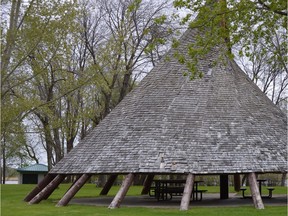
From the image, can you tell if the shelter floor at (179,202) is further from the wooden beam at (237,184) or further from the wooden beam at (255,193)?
the wooden beam at (237,184)

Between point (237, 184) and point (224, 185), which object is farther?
point (237, 184)

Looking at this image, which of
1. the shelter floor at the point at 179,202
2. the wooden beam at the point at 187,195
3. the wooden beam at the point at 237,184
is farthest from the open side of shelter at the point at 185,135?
the wooden beam at the point at 237,184

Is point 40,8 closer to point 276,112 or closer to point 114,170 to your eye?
point 114,170

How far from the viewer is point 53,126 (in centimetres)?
3022

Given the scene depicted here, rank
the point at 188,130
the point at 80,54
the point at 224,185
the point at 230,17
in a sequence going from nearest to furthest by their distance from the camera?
the point at 230,17 < the point at 188,130 < the point at 224,185 < the point at 80,54

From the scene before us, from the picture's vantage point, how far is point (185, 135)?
56.3ft

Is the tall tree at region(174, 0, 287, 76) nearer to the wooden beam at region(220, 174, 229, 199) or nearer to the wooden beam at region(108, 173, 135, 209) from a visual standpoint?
the wooden beam at region(108, 173, 135, 209)

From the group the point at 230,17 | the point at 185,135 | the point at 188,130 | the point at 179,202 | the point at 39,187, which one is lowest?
the point at 179,202

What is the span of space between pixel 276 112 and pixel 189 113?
3.93 m

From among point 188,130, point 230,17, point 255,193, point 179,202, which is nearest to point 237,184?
point 179,202

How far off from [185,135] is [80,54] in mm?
18529

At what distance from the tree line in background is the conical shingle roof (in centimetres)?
165

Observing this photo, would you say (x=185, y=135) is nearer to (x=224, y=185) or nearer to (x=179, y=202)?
(x=179, y=202)

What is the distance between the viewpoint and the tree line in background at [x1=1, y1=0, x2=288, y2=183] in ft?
55.1
